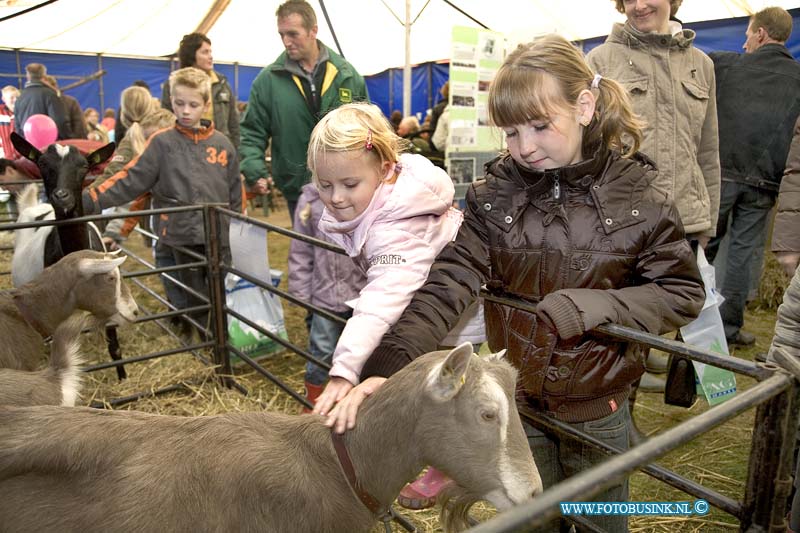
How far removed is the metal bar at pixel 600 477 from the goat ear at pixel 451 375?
1.53ft

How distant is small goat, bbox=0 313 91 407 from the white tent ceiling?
757 cm

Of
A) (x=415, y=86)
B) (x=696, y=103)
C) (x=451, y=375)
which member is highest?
(x=415, y=86)

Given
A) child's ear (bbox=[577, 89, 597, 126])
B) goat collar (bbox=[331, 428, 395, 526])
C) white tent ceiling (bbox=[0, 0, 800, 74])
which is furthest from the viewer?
white tent ceiling (bbox=[0, 0, 800, 74])

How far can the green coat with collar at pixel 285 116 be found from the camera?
4.03 meters

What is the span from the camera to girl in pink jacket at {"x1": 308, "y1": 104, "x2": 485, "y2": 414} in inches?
67.4

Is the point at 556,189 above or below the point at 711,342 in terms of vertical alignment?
above

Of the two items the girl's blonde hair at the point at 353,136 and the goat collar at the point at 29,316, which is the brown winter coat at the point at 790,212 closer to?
the girl's blonde hair at the point at 353,136

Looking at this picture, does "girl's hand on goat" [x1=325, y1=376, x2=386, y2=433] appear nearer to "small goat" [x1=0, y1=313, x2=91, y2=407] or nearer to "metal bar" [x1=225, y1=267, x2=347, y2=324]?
"metal bar" [x1=225, y1=267, x2=347, y2=324]

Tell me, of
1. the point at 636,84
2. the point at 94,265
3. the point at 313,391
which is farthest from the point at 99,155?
the point at 636,84

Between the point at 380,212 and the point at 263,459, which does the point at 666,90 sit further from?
the point at 263,459

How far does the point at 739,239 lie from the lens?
4500mm

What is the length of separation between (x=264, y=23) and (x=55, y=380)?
42.4 feet

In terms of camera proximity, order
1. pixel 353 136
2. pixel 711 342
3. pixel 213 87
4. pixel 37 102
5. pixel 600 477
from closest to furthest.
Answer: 1. pixel 600 477
2. pixel 353 136
3. pixel 711 342
4. pixel 213 87
5. pixel 37 102

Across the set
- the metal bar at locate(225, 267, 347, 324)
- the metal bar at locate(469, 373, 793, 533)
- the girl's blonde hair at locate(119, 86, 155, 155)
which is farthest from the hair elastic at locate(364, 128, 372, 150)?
the girl's blonde hair at locate(119, 86, 155, 155)
